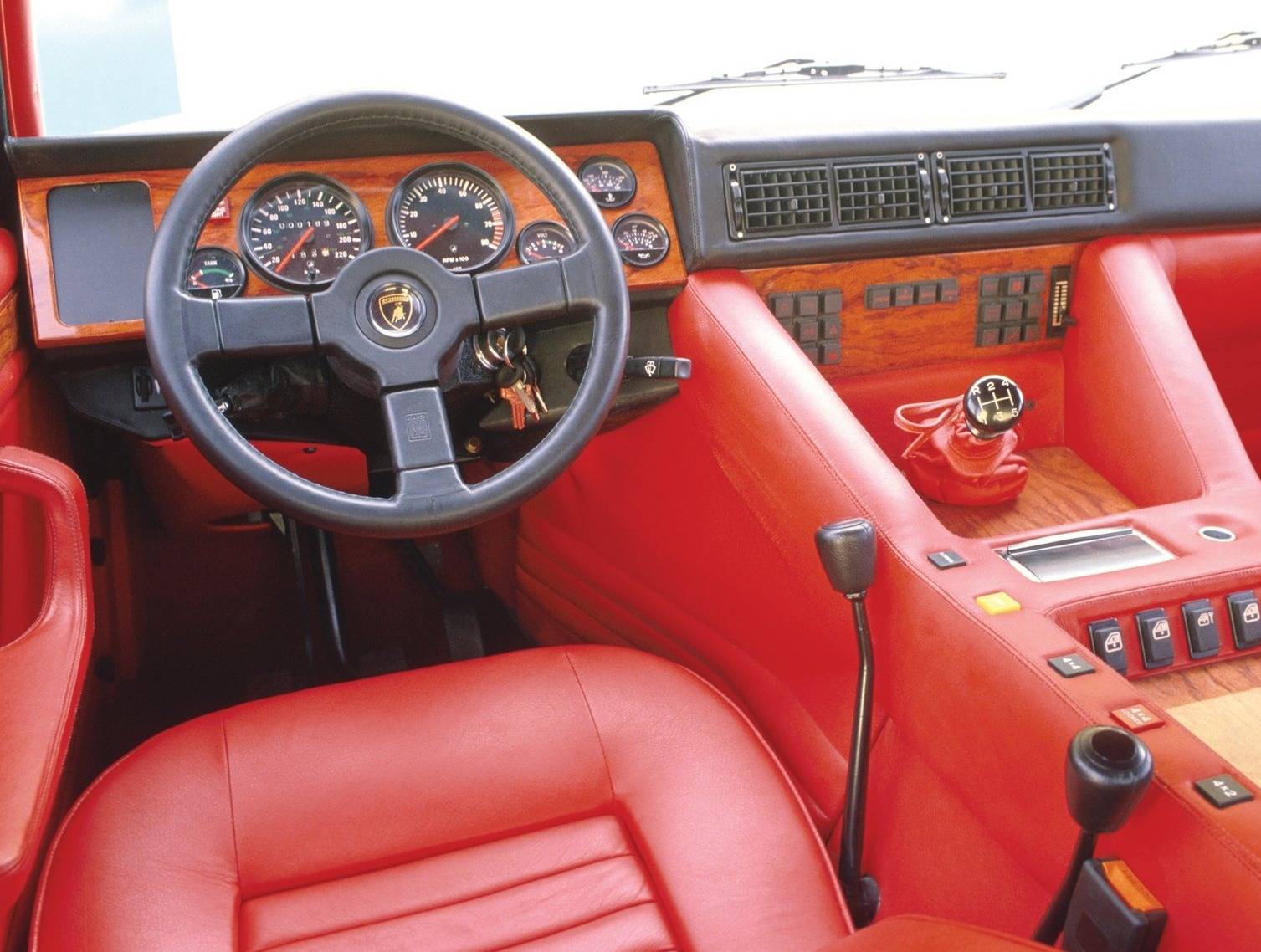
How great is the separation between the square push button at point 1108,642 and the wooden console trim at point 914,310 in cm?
80

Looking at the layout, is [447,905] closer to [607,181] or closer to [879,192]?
A: [607,181]

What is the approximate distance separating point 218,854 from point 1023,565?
3.27 ft

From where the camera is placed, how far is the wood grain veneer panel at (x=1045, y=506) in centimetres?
168

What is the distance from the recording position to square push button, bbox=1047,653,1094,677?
41.8 inches

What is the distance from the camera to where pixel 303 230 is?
1412 mm

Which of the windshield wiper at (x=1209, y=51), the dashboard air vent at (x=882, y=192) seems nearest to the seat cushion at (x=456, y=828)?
the dashboard air vent at (x=882, y=192)

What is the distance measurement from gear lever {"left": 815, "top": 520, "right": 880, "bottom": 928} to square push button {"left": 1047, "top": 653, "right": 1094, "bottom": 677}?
0.75 feet

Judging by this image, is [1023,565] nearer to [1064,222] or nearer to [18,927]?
[1064,222]

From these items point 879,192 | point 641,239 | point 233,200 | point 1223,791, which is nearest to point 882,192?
point 879,192

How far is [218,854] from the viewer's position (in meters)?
1.07

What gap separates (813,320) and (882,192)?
0.80 feet

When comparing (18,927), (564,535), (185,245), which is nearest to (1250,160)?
(564,535)

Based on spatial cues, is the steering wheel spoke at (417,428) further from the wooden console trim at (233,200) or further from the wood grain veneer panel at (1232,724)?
the wood grain veneer panel at (1232,724)

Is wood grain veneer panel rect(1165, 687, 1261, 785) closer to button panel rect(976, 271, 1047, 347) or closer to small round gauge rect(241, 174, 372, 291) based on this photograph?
button panel rect(976, 271, 1047, 347)
